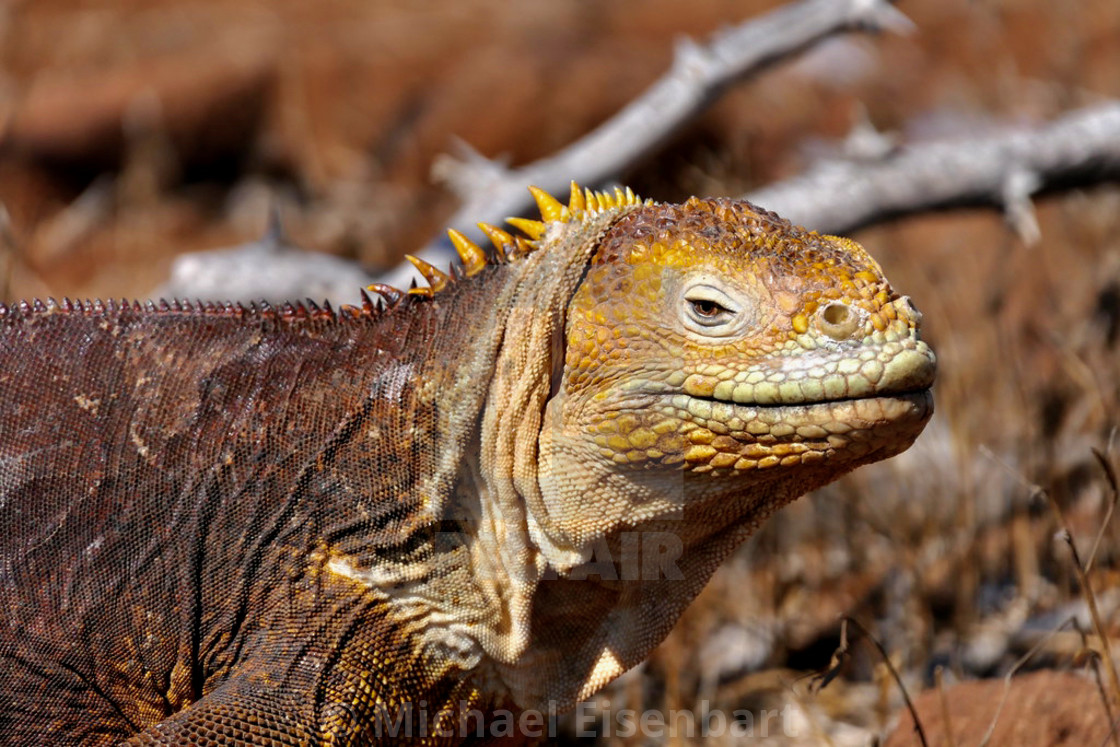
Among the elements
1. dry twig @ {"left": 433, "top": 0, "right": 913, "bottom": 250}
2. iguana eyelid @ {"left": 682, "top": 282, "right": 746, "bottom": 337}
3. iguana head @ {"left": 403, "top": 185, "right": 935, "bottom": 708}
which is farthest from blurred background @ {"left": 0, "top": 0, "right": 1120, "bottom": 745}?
iguana eyelid @ {"left": 682, "top": 282, "right": 746, "bottom": 337}

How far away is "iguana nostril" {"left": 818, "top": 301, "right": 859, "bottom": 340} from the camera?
2.86 metres

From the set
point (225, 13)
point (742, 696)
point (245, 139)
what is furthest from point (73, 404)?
point (225, 13)

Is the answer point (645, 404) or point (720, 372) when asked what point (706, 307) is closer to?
point (720, 372)

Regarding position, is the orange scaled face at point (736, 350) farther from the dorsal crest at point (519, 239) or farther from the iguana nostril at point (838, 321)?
the dorsal crest at point (519, 239)

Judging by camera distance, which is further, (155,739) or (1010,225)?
(1010,225)

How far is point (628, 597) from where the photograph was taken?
331 cm

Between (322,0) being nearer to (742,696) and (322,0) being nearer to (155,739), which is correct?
(742,696)

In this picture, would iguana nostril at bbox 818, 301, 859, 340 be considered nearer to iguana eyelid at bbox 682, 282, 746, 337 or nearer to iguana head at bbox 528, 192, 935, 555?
iguana head at bbox 528, 192, 935, 555

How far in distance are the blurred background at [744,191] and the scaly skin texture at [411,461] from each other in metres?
1.25

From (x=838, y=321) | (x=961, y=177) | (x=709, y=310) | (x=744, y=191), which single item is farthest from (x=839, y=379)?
(x=744, y=191)

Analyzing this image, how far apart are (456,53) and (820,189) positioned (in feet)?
26.1

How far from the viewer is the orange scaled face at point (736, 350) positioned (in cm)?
283
